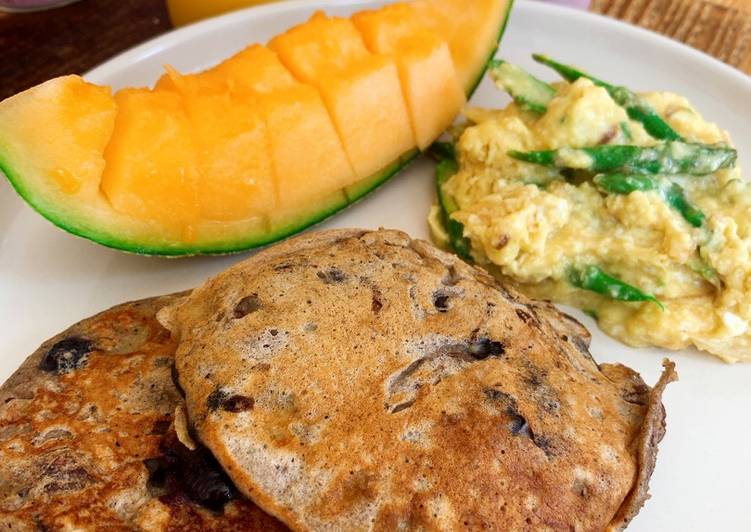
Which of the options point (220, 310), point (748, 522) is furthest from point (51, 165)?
point (748, 522)

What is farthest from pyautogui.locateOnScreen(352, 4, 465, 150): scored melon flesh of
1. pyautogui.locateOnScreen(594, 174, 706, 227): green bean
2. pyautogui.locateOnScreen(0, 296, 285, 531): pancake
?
pyautogui.locateOnScreen(0, 296, 285, 531): pancake

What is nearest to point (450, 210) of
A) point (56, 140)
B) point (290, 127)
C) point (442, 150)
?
point (442, 150)

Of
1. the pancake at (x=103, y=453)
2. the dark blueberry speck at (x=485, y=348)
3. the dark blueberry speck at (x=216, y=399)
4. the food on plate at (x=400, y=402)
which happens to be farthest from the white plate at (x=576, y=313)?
the dark blueberry speck at (x=216, y=399)

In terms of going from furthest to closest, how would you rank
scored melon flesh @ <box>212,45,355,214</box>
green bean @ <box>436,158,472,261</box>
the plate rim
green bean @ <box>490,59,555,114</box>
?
the plate rim → green bean @ <box>490,59,555,114</box> → green bean @ <box>436,158,472,261</box> → scored melon flesh @ <box>212,45,355,214</box>

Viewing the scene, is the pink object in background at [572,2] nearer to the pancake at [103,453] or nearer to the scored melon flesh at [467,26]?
the scored melon flesh at [467,26]

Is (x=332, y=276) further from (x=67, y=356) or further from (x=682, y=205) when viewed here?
(x=682, y=205)

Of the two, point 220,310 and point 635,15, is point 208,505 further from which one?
point 635,15

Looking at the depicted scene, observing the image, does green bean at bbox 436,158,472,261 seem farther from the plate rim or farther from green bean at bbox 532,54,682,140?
the plate rim
